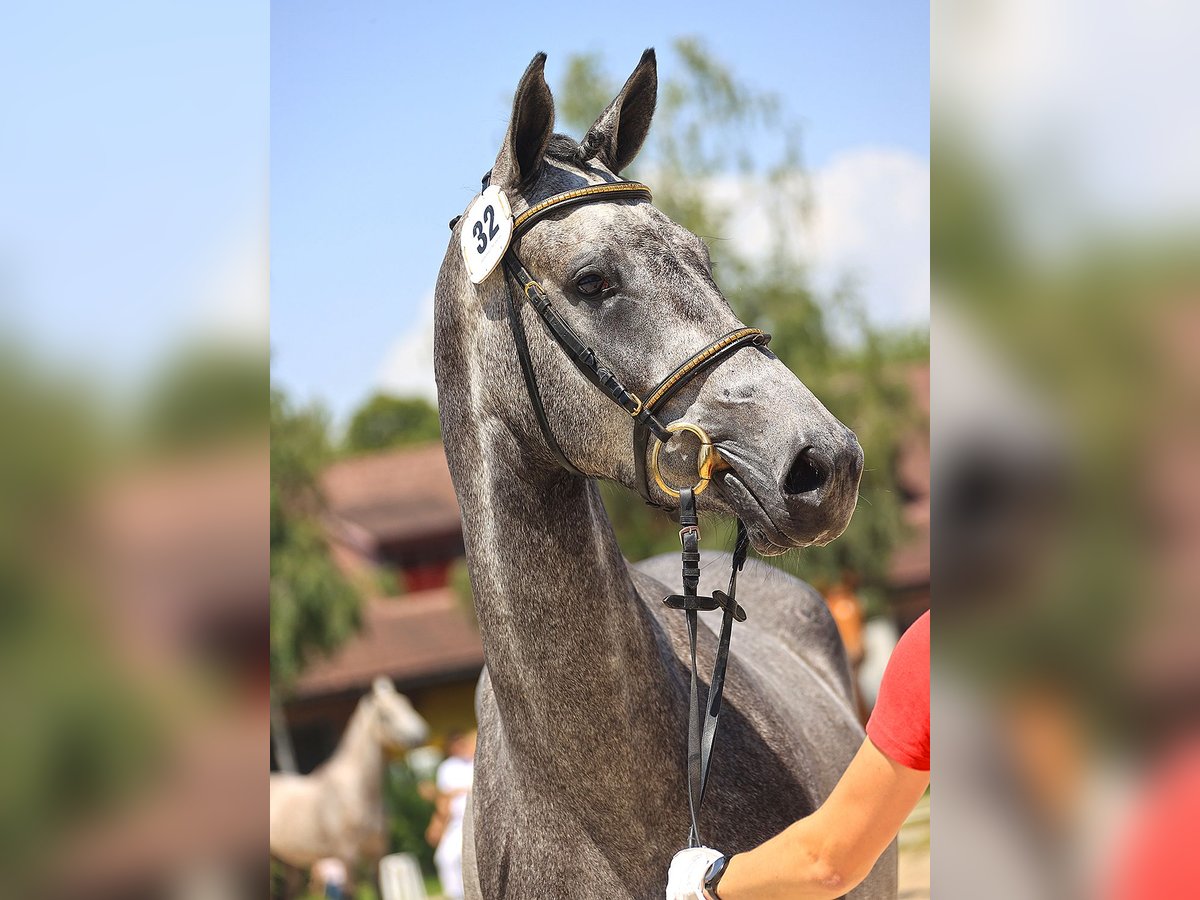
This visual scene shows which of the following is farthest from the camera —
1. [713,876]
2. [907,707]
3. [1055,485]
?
[713,876]

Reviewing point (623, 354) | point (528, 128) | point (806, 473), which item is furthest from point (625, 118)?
point (806, 473)

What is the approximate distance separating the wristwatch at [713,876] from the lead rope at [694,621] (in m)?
0.20

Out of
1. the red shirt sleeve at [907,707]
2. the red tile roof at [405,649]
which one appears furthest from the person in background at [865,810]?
the red tile roof at [405,649]

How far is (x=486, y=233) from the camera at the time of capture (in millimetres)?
2428

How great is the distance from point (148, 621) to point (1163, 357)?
2.21 feet

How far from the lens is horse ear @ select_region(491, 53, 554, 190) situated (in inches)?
92.4

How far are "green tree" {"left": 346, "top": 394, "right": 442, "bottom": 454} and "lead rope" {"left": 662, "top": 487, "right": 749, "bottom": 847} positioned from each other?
4942 centimetres

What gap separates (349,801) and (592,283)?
1009 centimetres

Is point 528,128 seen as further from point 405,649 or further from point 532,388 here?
point 405,649

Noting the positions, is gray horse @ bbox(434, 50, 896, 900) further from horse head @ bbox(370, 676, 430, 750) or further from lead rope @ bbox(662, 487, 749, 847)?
horse head @ bbox(370, 676, 430, 750)

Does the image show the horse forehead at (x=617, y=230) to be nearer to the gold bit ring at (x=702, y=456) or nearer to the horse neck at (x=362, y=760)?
the gold bit ring at (x=702, y=456)

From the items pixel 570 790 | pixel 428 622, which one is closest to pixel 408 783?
pixel 428 622

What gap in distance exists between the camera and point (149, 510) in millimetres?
820

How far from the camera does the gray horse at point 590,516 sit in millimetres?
2164
